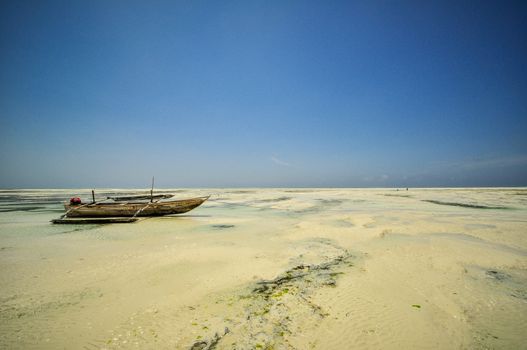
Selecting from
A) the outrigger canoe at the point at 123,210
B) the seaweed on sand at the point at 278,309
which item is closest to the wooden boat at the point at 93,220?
the outrigger canoe at the point at 123,210

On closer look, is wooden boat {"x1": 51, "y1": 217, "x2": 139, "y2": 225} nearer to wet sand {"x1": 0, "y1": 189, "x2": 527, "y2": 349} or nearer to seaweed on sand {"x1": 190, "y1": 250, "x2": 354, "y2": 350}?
wet sand {"x1": 0, "y1": 189, "x2": 527, "y2": 349}

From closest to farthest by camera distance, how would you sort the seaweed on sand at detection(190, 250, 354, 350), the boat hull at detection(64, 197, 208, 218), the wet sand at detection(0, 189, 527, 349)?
the seaweed on sand at detection(190, 250, 354, 350) < the wet sand at detection(0, 189, 527, 349) < the boat hull at detection(64, 197, 208, 218)

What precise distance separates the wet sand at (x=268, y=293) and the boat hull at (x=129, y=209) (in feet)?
21.9

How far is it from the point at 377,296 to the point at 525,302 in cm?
284

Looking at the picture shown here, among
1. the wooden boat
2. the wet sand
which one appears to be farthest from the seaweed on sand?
the wooden boat

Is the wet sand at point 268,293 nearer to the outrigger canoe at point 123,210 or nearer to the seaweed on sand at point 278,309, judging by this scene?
the seaweed on sand at point 278,309

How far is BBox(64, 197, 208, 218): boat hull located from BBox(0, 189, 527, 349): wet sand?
21.9 feet

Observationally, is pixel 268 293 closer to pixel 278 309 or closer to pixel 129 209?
pixel 278 309

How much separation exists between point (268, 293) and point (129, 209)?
15011 mm

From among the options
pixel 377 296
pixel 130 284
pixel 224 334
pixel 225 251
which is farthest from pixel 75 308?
pixel 377 296

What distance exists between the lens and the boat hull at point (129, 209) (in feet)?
55.7

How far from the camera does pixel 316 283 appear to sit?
5.98m

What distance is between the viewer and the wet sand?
13.1 feet

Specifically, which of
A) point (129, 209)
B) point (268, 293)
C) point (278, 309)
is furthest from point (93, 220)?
point (278, 309)
